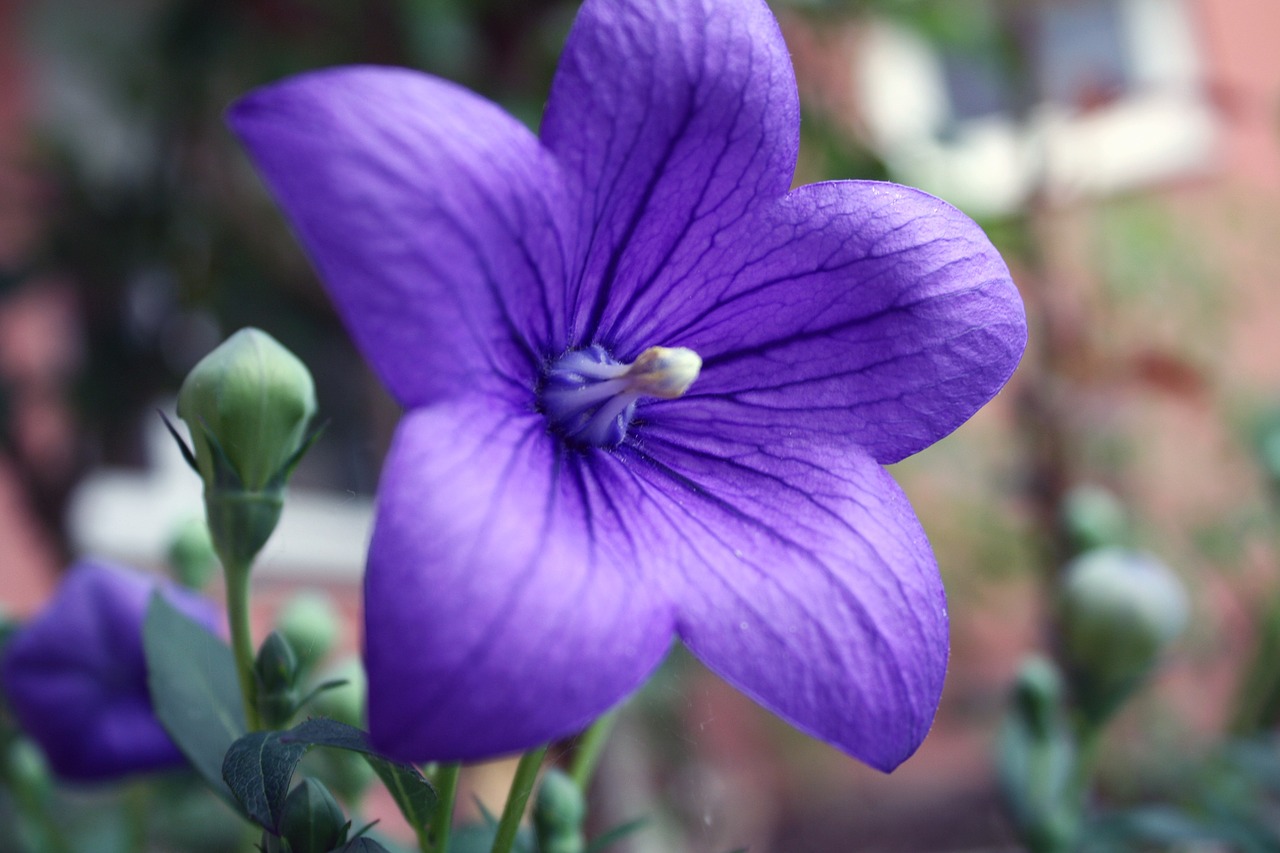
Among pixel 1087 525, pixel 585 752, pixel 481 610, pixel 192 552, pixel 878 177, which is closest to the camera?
pixel 481 610

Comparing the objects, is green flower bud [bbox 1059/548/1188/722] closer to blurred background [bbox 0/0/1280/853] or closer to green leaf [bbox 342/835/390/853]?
blurred background [bbox 0/0/1280/853]

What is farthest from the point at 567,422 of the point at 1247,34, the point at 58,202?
the point at 1247,34

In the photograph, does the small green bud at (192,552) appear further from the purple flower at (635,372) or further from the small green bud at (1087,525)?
the small green bud at (1087,525)

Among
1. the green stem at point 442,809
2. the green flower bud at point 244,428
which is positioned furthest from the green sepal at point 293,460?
the green stem at point 442,809

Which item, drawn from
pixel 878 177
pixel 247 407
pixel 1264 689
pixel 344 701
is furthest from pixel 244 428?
pixel 878 177

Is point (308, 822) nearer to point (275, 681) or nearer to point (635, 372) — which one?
point (275, 681)

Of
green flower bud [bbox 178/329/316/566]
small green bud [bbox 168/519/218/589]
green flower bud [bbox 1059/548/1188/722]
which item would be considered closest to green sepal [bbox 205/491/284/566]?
green flower bud [bbox 178/329/316/566]
